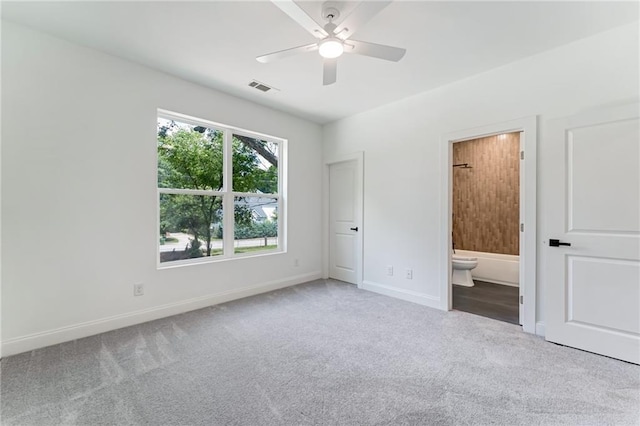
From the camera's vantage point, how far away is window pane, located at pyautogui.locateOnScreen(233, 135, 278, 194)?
3855 millimetres

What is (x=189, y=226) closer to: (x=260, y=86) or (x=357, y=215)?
(x=260, y=86)

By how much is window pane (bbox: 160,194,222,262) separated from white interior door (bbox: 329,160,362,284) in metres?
1.90

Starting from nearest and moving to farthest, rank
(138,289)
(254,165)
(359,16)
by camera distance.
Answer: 1. (359,16)
2. (138,289)
3. (254,165)

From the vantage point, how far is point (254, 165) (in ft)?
13.3

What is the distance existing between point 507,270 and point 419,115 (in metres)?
2.88

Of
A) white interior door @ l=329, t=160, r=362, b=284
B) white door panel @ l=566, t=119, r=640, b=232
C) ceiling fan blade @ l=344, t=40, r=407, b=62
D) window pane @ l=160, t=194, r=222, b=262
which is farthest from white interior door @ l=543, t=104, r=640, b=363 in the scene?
window pane @ l=160, t=194, r=222, b=262

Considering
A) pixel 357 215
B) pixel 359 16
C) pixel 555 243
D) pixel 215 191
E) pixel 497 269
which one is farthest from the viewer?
pixel 497 269

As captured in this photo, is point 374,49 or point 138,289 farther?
point 138,289

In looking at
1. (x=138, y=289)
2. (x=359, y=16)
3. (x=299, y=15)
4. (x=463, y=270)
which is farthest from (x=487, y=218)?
(x=138, y=289)

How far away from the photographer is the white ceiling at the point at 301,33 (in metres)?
2.06

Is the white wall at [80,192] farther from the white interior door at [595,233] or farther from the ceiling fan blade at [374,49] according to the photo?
the white interior door at [595,233]

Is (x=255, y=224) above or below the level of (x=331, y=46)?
below

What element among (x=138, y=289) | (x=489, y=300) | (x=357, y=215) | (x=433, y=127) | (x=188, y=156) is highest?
(x=433, y=127)

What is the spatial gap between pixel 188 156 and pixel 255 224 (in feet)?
4.20
